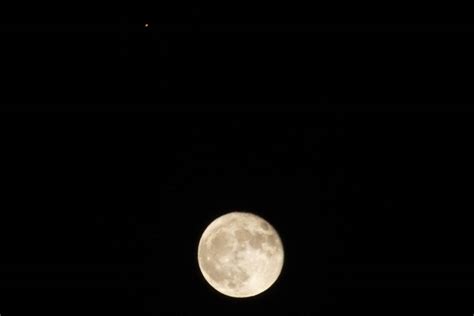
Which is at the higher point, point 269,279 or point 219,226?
point 219,226

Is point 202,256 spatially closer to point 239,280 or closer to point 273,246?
point 239,280

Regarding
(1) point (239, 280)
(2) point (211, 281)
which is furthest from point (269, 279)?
(2) point (211, 281)

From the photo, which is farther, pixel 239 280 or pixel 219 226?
pixel 219 226

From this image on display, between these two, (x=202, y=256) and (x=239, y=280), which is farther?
(x=202, y=256)

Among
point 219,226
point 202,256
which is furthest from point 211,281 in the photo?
point 219,226

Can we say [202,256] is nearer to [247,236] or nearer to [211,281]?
[211,281]

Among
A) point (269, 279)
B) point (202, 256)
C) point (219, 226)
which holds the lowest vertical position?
point (269, 279)

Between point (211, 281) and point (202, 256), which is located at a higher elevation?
point (202, 256)
